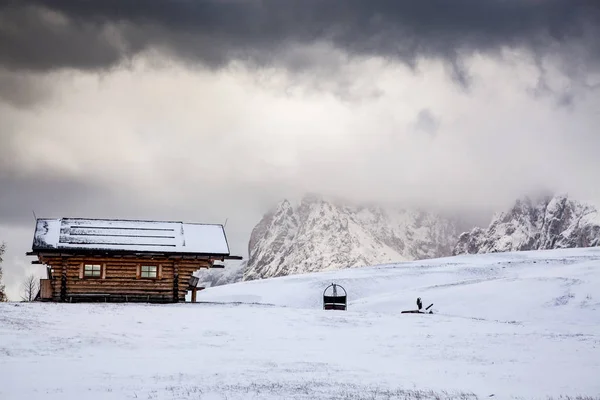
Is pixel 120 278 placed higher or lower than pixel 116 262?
lower

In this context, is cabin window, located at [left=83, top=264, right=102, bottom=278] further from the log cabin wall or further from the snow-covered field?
the snow-covered field

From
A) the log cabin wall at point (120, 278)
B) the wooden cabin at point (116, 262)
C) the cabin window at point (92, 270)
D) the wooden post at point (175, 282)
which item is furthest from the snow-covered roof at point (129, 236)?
the cabin window at point (92, 270)

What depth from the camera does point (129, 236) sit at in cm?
4803

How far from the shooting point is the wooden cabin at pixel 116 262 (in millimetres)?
45438

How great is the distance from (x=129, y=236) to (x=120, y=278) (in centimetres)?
309

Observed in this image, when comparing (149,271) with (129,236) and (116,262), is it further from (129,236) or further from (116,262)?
(129,236)

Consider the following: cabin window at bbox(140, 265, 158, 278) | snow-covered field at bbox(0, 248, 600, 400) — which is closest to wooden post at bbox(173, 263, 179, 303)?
cabin window at bbox(140, 265, 158, 278)

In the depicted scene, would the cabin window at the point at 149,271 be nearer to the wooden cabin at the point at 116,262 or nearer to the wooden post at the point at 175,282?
the wooden cabin at the point at 116,262

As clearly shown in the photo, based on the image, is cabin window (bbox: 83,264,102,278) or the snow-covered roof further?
cabin window (bbox: 83,264,102,278)

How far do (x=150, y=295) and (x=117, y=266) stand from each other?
9.15 feet

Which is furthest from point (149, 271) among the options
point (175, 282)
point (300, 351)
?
point (300, 351)

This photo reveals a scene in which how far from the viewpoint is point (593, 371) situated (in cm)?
2380

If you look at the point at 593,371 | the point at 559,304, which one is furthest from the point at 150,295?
the point at 593,371

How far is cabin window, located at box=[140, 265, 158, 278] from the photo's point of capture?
46938 mm
